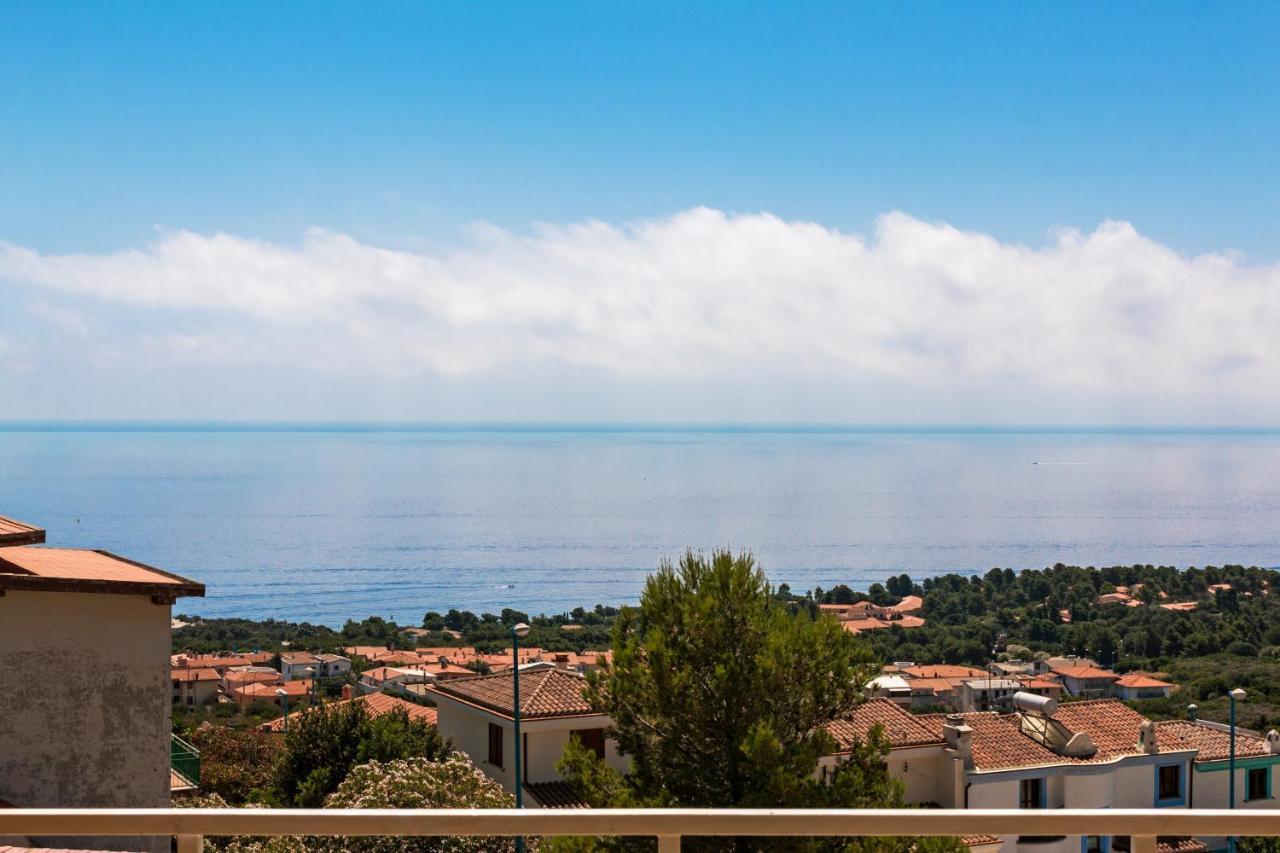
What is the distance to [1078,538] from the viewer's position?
14475cm

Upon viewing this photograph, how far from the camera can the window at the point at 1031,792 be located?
24.3 metres

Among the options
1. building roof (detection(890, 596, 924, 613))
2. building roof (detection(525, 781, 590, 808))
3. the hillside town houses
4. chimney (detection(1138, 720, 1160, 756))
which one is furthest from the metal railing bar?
building roof (detection(890, 596, 924, 613))

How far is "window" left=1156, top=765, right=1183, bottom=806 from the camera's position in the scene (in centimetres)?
2605

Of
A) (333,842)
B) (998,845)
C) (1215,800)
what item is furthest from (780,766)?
(1215,800)

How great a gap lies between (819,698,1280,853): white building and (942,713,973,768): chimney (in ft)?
0.07

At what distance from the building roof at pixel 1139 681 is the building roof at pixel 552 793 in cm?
4234

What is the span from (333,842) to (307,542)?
436ft

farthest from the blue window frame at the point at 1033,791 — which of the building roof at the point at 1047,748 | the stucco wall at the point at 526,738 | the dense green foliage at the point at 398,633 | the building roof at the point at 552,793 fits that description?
the dense green foliage at the point at 398,633

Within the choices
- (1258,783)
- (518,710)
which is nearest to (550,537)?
(1258,783)

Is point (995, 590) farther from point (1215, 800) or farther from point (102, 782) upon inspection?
point (102, 782)

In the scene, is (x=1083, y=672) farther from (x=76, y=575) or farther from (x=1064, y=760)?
(x=76, y=575)

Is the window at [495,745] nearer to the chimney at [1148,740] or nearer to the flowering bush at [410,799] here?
the flowering bush at [410,799]

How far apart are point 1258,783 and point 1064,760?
21.6 ft

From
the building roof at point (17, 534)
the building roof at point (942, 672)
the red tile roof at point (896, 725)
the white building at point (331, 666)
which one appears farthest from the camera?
the white building at point (331, 666)
